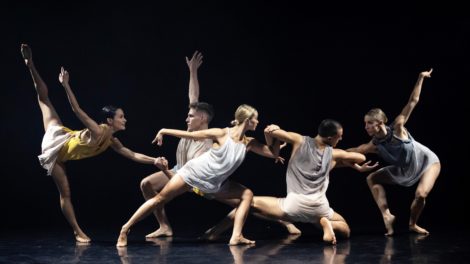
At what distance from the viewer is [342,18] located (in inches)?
279

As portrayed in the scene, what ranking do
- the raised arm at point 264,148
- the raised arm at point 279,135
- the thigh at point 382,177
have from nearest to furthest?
1. the raised arm at point 279,135
2. the raised arm at point 264,148
3. the thigh at point 382,177

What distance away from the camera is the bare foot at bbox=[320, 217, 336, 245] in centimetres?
461

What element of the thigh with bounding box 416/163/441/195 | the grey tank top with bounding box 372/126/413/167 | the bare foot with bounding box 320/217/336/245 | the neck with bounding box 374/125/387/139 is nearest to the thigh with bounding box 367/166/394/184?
the grey tank top with bounding box 372/126/413/167

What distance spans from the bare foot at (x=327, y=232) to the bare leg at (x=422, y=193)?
0.85 m

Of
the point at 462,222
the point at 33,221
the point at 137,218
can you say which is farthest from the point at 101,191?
the point at 462,222

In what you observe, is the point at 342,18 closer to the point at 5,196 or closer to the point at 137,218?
the point at 137,218

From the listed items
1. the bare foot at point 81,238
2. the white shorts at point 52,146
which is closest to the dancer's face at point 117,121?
the white shorts at point 52,146

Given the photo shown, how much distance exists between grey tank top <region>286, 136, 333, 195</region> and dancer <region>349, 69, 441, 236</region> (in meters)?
0.54

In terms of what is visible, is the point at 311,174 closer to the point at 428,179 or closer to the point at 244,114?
the point at 244,114

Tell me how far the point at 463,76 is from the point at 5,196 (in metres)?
5.15

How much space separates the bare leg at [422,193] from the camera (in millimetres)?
5117

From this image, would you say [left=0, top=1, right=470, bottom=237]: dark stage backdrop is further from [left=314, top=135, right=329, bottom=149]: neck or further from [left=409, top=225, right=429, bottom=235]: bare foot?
[left=314, top=135, right=329, bottom=149]: neck

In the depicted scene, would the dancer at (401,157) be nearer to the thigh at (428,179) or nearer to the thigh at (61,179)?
the thigh at (428,179)

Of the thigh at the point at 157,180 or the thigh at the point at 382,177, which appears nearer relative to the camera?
the thigh at the point at 157,180
